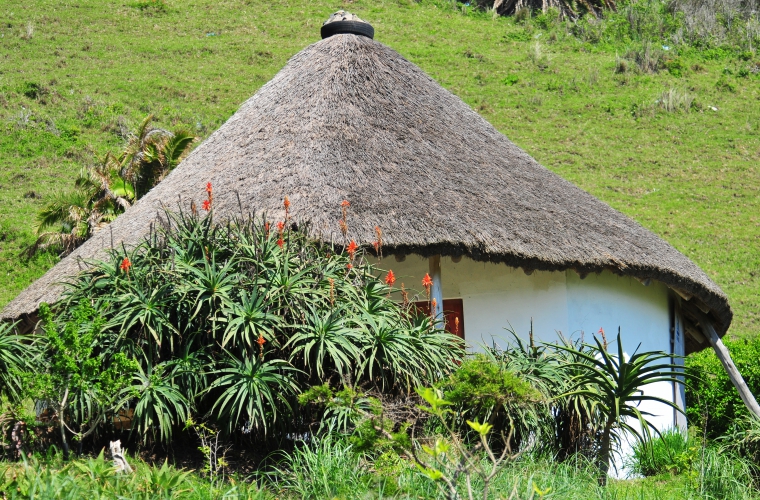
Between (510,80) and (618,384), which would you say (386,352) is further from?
(510,80)

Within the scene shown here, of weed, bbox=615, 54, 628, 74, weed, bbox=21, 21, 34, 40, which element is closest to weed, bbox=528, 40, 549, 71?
weed, bbox=615, 54, 628, 74

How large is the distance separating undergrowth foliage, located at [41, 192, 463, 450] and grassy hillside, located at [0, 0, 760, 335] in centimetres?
1215

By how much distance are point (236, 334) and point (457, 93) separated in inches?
951

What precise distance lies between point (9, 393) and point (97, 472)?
1.84m

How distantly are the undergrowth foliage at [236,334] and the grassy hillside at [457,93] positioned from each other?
12.1m

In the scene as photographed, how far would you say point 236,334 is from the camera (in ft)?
19.9

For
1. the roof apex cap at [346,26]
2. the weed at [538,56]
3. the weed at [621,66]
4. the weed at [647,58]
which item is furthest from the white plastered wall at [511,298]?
the weed at [647,58]

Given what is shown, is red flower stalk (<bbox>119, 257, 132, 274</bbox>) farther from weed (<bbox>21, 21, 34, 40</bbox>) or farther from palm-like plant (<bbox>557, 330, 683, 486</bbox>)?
weed (<bbox>21, 21, 34, 40</bbox>)

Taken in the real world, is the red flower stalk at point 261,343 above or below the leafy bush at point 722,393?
above

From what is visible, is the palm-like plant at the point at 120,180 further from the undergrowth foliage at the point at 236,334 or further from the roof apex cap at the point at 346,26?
the undergrowth foliage at the point at 236,334

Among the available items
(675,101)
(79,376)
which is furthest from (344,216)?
Answer: (675,101)

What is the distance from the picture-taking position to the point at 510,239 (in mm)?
8117

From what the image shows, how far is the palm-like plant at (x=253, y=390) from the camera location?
5.76 m

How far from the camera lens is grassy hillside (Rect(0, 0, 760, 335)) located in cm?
2223
